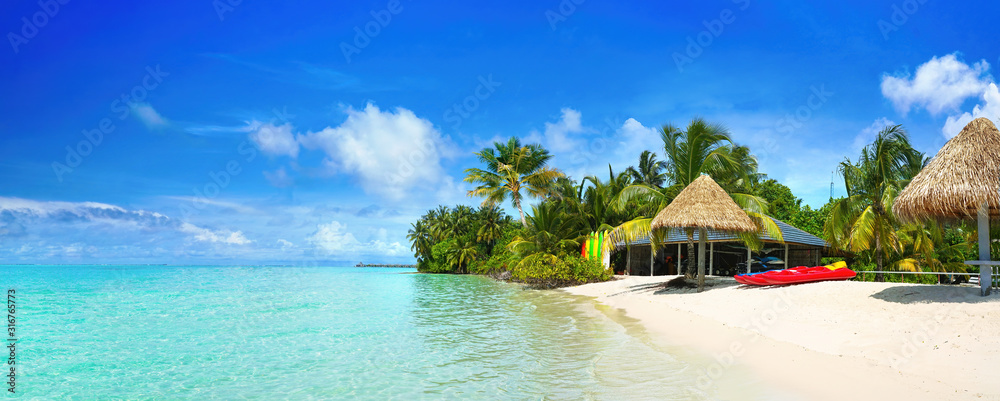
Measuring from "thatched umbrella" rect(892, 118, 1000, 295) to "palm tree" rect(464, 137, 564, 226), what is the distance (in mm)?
19009

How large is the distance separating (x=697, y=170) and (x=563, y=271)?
6870mm

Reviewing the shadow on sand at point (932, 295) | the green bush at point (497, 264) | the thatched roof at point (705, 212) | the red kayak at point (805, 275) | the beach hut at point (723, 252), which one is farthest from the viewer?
the green bush at point (497, 264)

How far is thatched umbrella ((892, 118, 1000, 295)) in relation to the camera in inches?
302

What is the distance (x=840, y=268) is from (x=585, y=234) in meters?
11.2

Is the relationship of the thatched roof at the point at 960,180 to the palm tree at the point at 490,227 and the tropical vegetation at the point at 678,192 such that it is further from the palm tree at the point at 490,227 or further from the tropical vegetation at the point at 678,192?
the palm tree at the point at 490,227

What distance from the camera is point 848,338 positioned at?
22.0ft

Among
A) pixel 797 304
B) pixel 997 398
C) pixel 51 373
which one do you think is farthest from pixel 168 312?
pixel 997 398

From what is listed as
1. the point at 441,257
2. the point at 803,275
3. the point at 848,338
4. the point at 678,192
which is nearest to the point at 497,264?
the point at 441,257

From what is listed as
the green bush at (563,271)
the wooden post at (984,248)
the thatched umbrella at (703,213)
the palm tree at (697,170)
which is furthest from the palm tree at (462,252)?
the wooden post at (984,248)

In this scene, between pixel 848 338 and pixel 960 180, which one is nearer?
pixel 848 338

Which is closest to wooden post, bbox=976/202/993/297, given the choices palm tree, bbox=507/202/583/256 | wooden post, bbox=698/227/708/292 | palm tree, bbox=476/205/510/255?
wooden post, bbox=698/227/708/292

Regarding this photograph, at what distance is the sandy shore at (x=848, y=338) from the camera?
15.5 ft

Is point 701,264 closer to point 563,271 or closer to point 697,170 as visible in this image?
point 697,170

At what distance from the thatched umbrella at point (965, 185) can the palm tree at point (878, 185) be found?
13.0 ft
